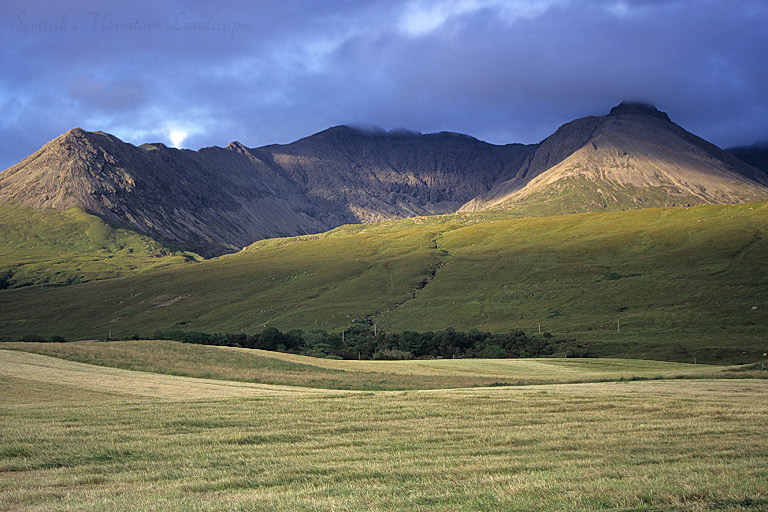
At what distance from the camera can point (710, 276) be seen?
152 meters

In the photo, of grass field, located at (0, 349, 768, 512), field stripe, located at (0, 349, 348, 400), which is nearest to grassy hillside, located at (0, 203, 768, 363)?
field stripe, located at (0, 349, 348, 400)

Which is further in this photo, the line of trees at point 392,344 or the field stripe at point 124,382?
the line of trees at point 392,344

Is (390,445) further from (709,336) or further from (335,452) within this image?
(709,336)

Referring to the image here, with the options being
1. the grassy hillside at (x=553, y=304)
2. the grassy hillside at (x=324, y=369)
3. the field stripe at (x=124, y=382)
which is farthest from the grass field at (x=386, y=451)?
the grassy hillside at (x=553, y=304)

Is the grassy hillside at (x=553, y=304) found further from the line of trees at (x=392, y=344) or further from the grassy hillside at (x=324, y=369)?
the grassy hillside at (x=324, y=369)

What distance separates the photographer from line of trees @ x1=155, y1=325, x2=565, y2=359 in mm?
91125

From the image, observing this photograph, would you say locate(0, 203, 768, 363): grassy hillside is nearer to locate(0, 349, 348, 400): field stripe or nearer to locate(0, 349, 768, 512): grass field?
locate(0, 349, 348, 400): field stripe

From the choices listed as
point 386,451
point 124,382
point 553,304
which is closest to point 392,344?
point 124,382

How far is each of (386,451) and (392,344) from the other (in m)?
83.1

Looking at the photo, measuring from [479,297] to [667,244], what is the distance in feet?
233

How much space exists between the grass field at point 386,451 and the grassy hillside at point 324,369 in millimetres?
15000

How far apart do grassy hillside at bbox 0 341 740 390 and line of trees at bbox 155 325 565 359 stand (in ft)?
86.1

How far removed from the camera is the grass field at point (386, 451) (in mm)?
11539

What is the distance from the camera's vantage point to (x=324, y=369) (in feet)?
180
